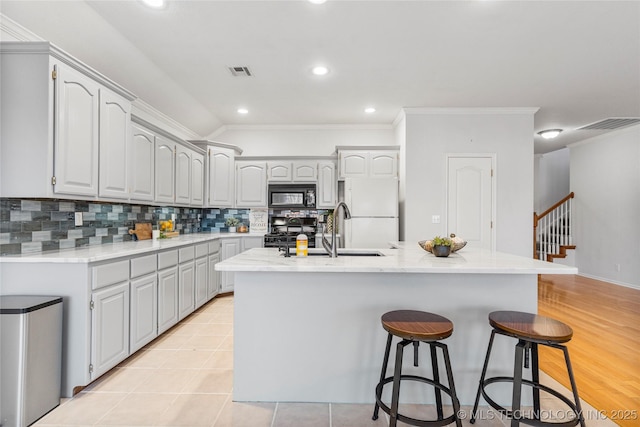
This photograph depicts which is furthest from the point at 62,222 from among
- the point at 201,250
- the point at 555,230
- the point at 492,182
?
the point at 555,230

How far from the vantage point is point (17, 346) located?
1830 millimetres

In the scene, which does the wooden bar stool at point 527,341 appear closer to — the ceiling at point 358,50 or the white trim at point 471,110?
the ceiling at point 358,50

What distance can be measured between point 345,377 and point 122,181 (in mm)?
2413

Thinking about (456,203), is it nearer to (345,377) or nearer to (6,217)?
→ (345,377)

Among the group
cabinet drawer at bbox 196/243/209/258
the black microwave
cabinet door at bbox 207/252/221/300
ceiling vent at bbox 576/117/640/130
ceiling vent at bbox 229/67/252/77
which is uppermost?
ceiling vent at bbox 229/67/252/77

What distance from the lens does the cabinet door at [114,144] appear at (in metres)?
2.59

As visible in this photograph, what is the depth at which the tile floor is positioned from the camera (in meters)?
1.92

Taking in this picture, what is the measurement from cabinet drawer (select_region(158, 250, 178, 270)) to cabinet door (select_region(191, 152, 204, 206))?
1.37 m

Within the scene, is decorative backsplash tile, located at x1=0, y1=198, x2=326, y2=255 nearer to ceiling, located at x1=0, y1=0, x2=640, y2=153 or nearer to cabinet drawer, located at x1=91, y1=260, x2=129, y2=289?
cabinet drawer, located at x1=91, y1=260, x2=129, y2=289

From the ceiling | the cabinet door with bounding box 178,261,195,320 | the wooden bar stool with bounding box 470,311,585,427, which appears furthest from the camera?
the cabinet door with bounding box 178,261,195,320

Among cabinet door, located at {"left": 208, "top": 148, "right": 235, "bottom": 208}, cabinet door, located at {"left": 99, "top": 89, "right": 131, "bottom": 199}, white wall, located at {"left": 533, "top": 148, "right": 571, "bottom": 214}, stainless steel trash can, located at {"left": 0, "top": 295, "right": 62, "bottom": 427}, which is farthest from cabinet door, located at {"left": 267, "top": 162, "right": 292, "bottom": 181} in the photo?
white wall, located at {"left": 533, "top": 148, "right": 571, "bottom": 214}

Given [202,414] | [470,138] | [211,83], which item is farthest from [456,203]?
[202,414]

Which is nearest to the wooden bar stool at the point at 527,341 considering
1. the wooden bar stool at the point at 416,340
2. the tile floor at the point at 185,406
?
the wooden bar stool at the point at 416,340

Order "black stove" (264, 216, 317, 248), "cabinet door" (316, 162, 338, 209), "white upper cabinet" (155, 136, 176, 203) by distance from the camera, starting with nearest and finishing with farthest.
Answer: "white upper cabinet" (155, 136, 176, 203) → "black stove" (264, 216, 317, 248) → "cabinet door" (316, 162, 338, 209)
